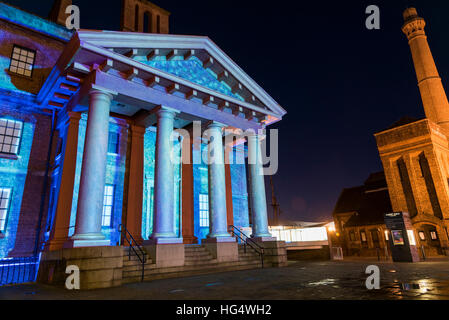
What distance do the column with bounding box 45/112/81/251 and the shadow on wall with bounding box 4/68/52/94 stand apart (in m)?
3.46

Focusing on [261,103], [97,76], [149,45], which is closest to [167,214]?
[97,76]

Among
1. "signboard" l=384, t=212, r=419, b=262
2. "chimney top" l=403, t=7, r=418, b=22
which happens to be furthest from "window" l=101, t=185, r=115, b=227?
"chimney top" l=403, t=7, r=418, b=22

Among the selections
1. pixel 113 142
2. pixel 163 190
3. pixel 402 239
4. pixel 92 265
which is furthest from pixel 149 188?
pixel 402 239

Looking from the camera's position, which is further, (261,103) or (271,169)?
(261,103)

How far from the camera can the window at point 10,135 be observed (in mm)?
13344

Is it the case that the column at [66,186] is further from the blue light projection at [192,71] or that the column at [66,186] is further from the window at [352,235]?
the window at [352,235]

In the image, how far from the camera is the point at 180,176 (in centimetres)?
1755

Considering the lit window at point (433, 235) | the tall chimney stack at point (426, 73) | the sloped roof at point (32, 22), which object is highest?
the tall chimney stack at point (426, 73)

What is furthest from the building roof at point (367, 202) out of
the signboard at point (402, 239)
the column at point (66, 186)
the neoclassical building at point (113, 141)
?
the column at point (66, 186)

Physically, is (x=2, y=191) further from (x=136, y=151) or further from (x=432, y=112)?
(x=432, y=112)

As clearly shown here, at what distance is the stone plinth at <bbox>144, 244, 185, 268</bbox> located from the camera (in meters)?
11.0

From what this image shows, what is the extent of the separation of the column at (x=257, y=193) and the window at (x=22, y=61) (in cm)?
1256

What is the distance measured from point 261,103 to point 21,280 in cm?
1470

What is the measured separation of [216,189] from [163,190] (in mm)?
3073
